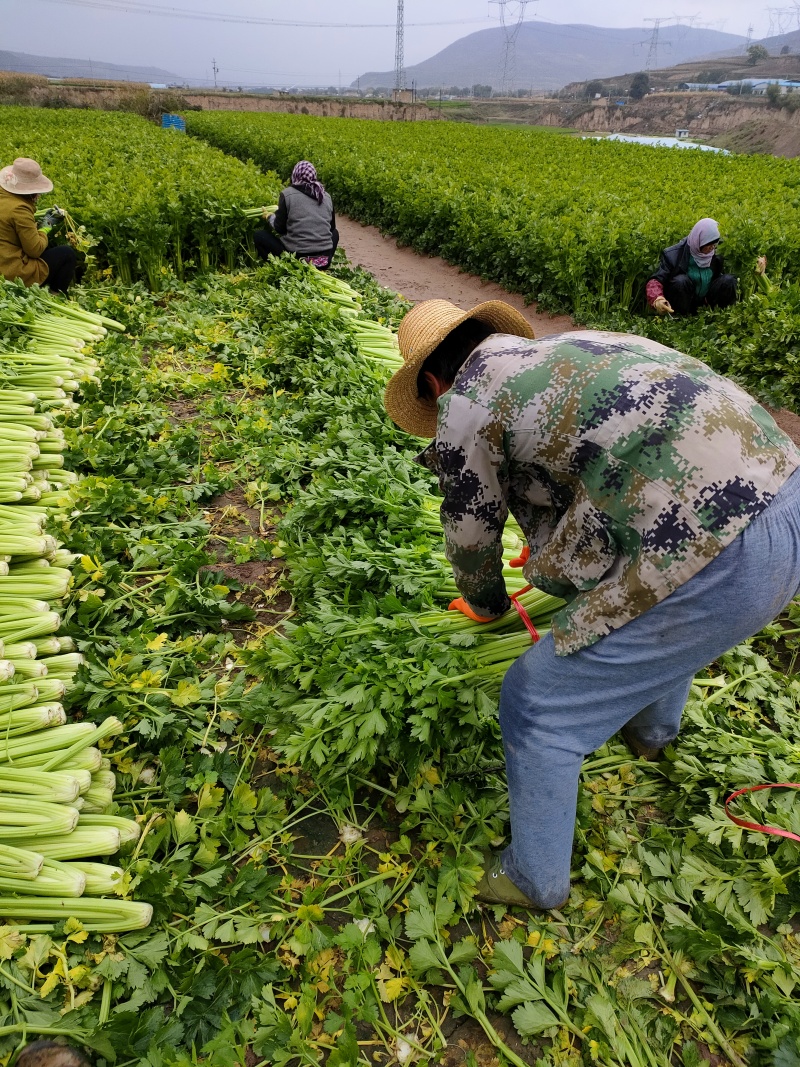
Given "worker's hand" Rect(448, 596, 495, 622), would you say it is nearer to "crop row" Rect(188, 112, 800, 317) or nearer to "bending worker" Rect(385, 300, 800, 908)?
"bending worker" Rect(385, 300, 800, 908)

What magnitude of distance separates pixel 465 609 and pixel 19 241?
22.1 feet

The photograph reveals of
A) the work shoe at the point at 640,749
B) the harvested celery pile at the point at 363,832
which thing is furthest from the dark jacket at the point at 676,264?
the work shoe at the point at 640,749

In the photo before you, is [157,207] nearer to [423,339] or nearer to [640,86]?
[423,339]

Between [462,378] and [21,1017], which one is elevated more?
[462,378]

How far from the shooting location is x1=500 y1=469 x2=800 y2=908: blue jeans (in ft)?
5.11

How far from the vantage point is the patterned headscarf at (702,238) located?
6418 mm

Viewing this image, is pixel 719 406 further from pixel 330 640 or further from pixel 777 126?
pixel 777 126

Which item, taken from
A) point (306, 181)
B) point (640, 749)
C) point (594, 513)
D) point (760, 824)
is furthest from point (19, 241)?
point (760, 824)

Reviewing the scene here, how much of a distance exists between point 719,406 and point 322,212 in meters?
7.59

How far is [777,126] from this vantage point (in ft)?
119

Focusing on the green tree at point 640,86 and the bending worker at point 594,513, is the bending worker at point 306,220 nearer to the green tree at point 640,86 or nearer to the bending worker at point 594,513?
the bending worker at point 594,513

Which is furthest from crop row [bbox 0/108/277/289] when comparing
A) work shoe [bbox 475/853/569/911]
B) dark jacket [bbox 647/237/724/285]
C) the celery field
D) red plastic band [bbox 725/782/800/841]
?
red plastic band [bbox 725/782/800/841]

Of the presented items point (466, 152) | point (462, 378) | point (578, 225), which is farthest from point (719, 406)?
point (466, 152)

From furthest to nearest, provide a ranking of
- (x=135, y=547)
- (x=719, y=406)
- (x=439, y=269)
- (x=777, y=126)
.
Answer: (x=777, y=126) → (x=439, y=269) → (x=135, y=547) → (x=719, y=406)
